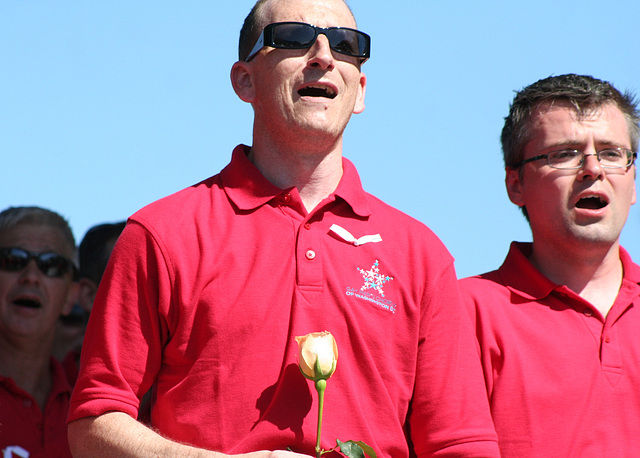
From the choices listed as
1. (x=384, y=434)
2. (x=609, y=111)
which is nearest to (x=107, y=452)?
(x=384, y=434)

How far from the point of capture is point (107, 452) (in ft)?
9.64

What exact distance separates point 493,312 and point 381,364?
907 mm

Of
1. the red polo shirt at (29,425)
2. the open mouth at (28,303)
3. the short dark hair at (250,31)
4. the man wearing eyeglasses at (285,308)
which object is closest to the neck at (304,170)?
the man wearing eyeglasses at (285,308)

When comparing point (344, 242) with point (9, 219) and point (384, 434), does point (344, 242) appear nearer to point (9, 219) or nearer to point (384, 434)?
point (384, 434)

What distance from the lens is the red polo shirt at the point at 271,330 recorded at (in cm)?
302

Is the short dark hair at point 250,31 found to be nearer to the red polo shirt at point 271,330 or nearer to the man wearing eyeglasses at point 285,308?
the man wearing eyeglasses at point 285,308

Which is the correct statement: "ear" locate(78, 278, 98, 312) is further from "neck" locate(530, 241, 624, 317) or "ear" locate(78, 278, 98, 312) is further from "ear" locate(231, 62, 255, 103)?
"neck" locate(530, 241, 624, 317)

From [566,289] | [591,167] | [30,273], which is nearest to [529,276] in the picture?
[566,289]

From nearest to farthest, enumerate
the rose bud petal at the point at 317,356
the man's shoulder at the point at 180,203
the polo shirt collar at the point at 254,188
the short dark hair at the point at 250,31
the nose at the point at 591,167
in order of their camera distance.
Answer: the rose bud petal at the point at 317,356
the man's shoulder at the point at 180,203
the polo shirt collar at the point at 254,188
the short dark hair at the point at 250,31
the nose at the point at 591,167

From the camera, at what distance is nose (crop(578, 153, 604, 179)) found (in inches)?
157

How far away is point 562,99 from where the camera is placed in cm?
422

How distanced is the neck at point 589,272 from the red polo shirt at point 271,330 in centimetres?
91

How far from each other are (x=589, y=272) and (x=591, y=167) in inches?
17.6

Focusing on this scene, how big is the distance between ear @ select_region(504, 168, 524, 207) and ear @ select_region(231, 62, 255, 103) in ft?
4.50
